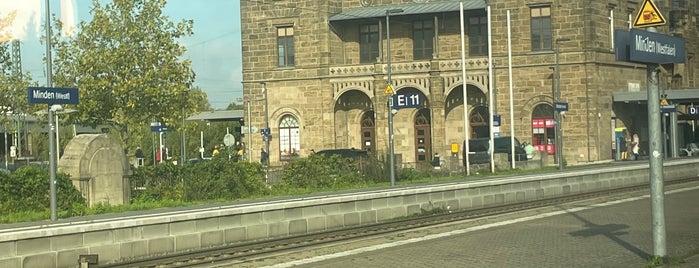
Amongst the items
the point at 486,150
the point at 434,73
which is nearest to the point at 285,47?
the point at 434,73

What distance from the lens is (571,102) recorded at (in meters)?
57.5

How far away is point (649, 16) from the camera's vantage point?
12.7 metres

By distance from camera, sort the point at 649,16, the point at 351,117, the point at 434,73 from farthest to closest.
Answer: the point at 351,117 → the point at 434,73 → the point at 649,16

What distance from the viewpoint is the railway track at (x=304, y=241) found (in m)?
Result: 15.7

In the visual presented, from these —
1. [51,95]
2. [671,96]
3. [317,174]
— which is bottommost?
[317,174]

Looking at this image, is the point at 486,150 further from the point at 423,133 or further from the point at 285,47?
the point at 285,47

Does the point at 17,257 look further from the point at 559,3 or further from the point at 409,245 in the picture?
the point at 559,3

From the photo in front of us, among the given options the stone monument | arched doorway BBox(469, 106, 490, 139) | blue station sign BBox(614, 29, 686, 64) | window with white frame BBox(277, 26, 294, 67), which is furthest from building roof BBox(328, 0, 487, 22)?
blue station sign BBox(614, 29, 686, 64)

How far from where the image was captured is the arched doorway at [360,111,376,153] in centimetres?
6444

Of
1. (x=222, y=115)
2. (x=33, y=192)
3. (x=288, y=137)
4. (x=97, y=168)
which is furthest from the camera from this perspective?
(x=222, y=115)

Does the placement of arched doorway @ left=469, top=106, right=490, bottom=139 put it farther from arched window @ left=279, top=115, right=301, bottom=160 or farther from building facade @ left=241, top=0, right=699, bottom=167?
arched window @ left=279, top=115, right=301, bottom=160

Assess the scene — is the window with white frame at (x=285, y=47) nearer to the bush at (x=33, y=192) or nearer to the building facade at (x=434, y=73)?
the building facade at (x=434, y=73)

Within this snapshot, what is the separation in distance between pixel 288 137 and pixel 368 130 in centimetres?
547

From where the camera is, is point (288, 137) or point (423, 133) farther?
point (288, 137)
